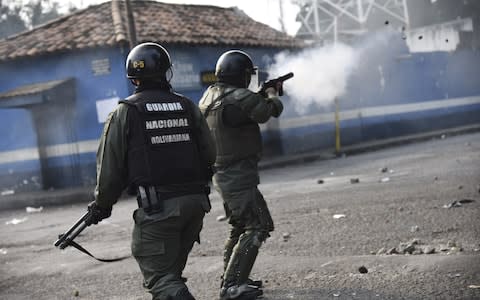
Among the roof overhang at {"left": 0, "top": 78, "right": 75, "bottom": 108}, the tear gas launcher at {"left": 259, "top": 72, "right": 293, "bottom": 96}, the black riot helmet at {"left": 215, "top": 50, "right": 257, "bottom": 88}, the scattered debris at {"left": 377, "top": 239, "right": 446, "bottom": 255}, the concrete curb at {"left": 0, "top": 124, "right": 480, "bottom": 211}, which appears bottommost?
the concrete curb at {"left": 0, "top": 124, "right": 480, "bottom": 211}

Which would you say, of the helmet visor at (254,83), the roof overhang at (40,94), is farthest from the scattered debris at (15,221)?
the helmet visor at (254,83)

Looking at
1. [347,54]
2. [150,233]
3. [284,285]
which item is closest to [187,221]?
[150,233]

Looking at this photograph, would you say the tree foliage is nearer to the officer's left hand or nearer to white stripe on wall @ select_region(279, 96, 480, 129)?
white stripe on wall @ select_region(279, 96, 480, 129)

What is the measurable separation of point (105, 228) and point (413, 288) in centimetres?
537

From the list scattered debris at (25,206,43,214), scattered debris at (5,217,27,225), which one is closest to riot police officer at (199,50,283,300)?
scattered debris at (5,217,27,225)

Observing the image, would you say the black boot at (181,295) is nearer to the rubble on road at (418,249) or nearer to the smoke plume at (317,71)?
the rubble on road at (418,249)

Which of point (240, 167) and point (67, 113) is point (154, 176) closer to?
point (240, 167)

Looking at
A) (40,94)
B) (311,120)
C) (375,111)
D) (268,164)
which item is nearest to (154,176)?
(40,94)

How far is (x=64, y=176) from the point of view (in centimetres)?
1452

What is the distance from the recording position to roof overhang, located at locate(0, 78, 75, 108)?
43.7 feet

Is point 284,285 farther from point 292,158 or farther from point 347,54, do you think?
point 347,54

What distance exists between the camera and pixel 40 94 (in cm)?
1325

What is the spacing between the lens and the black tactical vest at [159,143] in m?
3.08

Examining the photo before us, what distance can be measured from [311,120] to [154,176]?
50.5 feet
